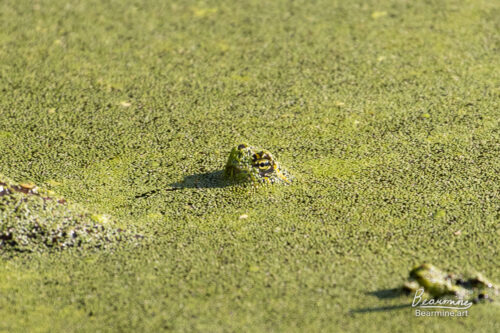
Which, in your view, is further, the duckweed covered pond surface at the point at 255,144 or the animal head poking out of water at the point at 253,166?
the animal head poking out of water at the point at 253,166

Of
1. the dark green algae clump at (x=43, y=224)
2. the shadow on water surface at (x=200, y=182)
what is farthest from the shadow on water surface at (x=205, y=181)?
the dark green algae clump at (x=43, y=224)

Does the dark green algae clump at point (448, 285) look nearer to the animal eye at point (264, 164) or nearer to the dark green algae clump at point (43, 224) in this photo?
the animal eye at point (264, 164)

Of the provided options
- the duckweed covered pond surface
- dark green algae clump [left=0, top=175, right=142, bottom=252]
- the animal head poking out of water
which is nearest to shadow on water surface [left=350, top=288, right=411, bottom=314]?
the duckweed covered pond surface

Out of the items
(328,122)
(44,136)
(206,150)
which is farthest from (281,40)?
(44,136)

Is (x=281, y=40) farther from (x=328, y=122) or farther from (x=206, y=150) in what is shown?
(x=206, y=150)

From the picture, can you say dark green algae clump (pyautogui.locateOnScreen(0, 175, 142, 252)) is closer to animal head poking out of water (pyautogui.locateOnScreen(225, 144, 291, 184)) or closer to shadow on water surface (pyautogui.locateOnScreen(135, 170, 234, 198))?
shadow on water surface (pyautogui.locateOnScreen(135, 170, 234, 198))
